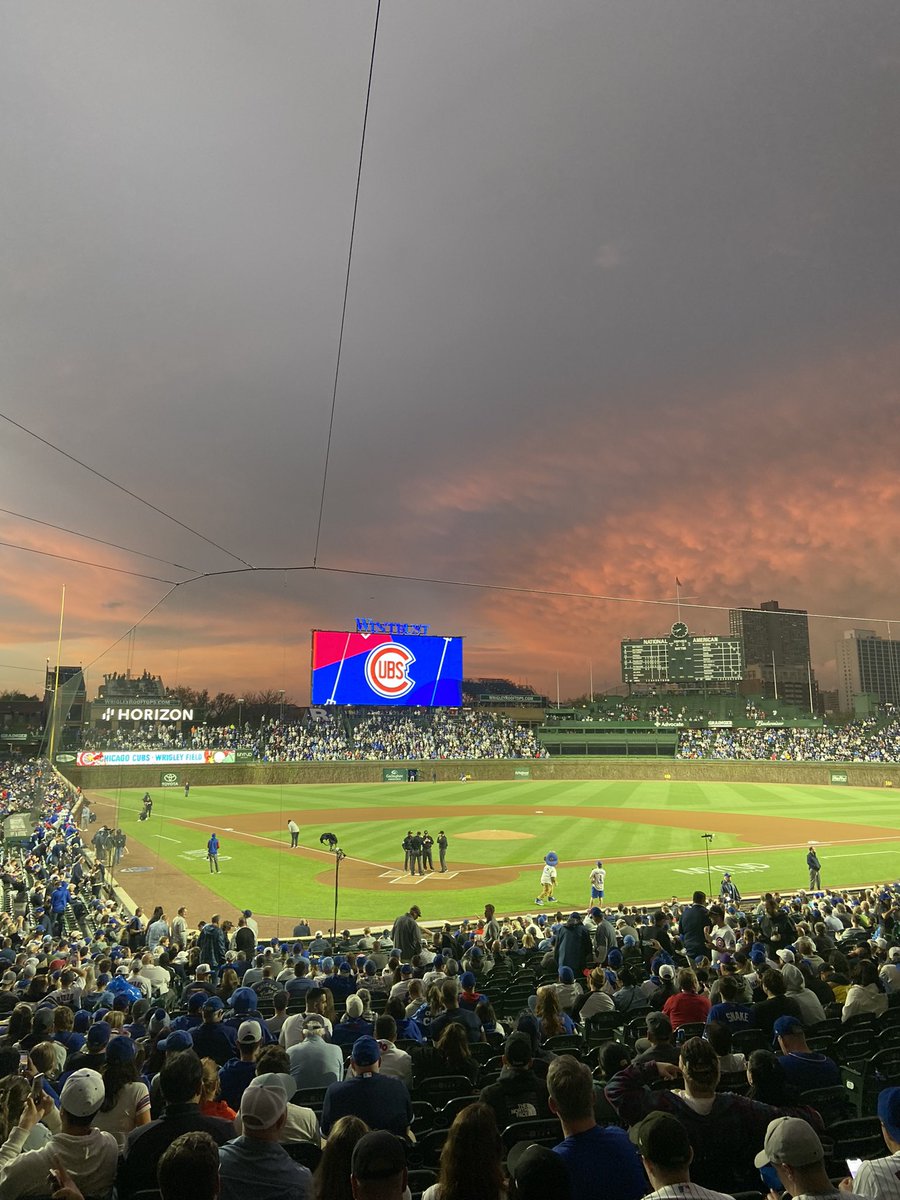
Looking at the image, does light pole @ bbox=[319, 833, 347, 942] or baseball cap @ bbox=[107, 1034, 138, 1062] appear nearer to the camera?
baseball cap @ bbox=[107, 1034, 138, 1062]

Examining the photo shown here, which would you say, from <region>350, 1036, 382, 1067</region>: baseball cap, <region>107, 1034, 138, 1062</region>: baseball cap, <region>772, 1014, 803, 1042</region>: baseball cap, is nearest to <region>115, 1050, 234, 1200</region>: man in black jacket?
<region>350, 1036, 382, 1067</region>: baseball cap

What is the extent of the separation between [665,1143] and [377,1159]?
127cm

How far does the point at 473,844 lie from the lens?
36.8m

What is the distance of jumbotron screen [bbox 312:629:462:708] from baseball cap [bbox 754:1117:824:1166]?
5629cm

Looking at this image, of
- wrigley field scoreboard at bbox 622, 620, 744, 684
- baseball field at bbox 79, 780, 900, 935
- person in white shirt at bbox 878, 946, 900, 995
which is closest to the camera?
person in white shirt at bbox 878, 946, 900, 995

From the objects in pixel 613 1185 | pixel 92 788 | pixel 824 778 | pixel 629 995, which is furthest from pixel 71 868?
pixel 824 778

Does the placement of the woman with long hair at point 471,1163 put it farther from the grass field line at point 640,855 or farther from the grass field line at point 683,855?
the grass field line at point 683,855

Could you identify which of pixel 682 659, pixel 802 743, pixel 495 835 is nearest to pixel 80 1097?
pixel 495 835

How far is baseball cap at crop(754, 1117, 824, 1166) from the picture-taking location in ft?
10.4

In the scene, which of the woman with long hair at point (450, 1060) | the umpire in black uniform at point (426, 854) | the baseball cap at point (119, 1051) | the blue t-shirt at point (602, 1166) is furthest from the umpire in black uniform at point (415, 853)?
the blue t-shirt at point (602, 1166)

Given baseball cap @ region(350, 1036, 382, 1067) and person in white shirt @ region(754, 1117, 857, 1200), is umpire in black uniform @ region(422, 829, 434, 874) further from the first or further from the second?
person in white shirt @ region(754, 1117, 857, 1200)

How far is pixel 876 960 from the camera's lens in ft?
38.7

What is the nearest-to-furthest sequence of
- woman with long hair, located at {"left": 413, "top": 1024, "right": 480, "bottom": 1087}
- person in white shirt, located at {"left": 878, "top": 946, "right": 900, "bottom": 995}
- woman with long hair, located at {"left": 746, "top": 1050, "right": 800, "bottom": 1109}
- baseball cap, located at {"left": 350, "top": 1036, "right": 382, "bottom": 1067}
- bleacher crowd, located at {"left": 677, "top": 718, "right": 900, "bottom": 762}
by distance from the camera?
1. woman with long hair, located at {"left": 746, "top": 1050, "right": 800, "bottom": 1109}
2. baseball cap, located at {"left": 350, "top": 1036, "right": 382, "bottom": 1067}
3. woman with long hair, located at {"left": 413, "top": 1024, "right": 480, "bottom": 1087}
4. person in white shirt, located at {"left": 878, "top": 946, "right": 900, "bottom": 995}
5. bleacher crowd, located at {"left": 677, "top": 718, "right": 900, "bottom": 762}

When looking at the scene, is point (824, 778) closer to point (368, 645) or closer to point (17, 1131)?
point (368, 645)
